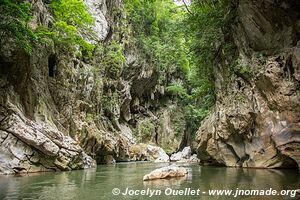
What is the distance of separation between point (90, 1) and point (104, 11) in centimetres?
260

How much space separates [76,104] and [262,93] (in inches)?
670

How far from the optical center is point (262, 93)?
59.8 ft

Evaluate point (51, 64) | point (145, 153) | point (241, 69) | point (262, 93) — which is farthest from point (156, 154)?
point (262, 93)

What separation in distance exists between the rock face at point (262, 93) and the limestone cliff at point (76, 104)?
10.9 meters

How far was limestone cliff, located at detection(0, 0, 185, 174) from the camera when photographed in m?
18.8

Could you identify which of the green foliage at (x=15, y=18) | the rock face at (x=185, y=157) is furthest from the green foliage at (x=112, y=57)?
the green foliage at (x=15, y=18)

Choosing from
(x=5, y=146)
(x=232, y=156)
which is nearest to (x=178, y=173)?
(x=232, y=156)

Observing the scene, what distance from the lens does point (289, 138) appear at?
15508 mm

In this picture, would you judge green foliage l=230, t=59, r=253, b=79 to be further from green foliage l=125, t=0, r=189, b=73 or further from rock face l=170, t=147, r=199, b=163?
green foliage l=125, t=0, r=189, b=73

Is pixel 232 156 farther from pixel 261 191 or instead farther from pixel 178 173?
pixel 261 191

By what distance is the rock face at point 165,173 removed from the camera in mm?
13877

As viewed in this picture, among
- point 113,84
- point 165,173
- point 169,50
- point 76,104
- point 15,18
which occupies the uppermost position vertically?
point 169,50

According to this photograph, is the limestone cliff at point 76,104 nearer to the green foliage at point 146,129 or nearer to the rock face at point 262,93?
the green foliage at point 146,129

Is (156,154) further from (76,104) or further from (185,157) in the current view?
(76,104)
